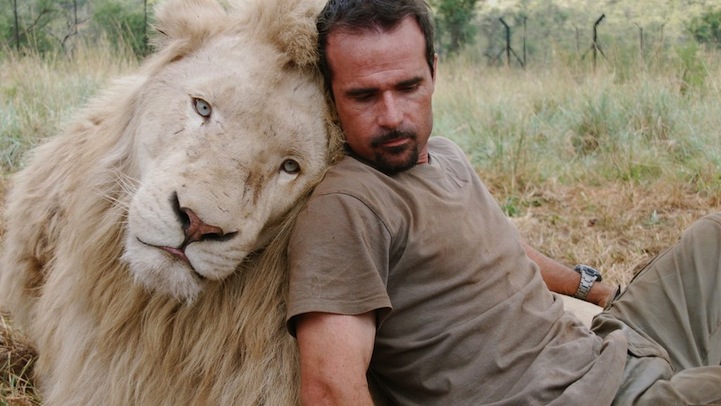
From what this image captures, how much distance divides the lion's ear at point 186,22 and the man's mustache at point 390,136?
55 centimetres

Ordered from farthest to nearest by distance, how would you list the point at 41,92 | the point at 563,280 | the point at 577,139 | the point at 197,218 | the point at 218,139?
1. the point at 577,139
2. the point at 41,92
3. the point at 563,280
4. the point at 218,139
5. the point at 197,218

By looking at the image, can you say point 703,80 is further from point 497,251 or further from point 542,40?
point 542,40

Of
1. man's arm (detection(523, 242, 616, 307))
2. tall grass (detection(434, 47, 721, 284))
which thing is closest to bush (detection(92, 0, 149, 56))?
tall grass (detection(434, 47, 721, 284))

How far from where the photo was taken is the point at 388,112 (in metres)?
2.37

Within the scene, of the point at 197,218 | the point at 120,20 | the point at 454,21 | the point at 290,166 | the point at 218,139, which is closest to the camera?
the point at 197,218

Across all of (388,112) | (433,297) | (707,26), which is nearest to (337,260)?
(433,297)

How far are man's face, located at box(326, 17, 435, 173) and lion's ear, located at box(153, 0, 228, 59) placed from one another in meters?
0.35

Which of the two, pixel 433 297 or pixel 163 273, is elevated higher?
pixel 163 273

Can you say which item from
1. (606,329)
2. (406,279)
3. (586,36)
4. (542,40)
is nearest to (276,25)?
(406,279)

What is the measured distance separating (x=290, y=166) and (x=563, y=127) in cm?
607

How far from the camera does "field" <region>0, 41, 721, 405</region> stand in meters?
5.10

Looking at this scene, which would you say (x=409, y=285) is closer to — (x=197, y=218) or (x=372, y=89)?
(x=372, y=89)

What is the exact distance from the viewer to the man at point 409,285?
6.99ft

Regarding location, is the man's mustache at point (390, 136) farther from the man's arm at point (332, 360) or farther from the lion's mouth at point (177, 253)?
the lion's mouth at point (177, 253)
